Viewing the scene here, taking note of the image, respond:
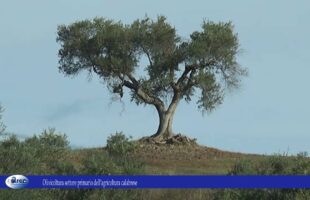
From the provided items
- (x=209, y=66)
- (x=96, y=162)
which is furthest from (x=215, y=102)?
(x=96, y=162)

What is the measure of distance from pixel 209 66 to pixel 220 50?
5.25 feet

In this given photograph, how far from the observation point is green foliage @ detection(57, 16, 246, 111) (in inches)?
1772

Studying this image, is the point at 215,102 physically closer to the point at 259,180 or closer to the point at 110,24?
the point at 110,24

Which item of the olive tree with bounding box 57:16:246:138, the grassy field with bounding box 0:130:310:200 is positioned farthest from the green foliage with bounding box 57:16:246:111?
the grassy field with bounding box 0:130:310:200

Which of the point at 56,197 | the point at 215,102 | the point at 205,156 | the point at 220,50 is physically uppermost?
the point at 220,50

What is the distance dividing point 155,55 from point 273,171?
30.1 meters

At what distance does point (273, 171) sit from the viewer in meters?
15.8

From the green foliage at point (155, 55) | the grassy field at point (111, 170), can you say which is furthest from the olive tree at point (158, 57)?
the grassy field at point (111, 170)

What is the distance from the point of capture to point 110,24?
46.1 m

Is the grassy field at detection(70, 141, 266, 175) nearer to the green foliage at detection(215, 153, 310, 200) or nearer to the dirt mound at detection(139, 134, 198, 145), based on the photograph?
the dirt mound at detection(139, 134, 198, 145)

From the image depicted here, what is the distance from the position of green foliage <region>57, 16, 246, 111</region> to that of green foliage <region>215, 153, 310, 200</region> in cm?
2804

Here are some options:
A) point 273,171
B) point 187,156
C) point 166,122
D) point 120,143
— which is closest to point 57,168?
point 273,171

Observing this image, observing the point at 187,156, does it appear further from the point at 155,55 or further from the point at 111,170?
the point at 111,170

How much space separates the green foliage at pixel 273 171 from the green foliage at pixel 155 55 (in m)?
28.0
